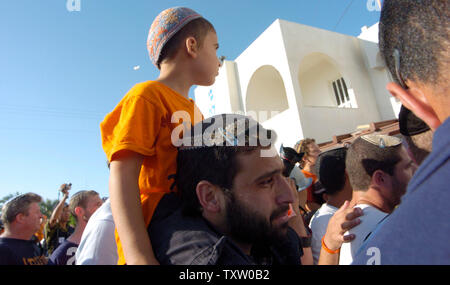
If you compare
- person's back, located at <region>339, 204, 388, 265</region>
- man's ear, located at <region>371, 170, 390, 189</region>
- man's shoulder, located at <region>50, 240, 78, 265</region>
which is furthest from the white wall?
person's back, located at <region>339, 204, 388, 265</region>

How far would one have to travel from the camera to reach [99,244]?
1.92m

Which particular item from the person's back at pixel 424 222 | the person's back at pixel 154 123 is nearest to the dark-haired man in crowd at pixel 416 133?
the person's back at pixel 424 222

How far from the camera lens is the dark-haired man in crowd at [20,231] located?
3.11 metres

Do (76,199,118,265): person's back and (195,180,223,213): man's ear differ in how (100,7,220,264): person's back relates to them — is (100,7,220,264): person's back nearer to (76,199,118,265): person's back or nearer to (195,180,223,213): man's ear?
(195,180,223,213): man's ear

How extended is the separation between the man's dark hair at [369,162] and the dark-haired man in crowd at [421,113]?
1458 millimetres

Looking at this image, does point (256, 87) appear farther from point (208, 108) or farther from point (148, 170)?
point (148, 170)

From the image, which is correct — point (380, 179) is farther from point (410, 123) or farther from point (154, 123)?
point (154, 123)

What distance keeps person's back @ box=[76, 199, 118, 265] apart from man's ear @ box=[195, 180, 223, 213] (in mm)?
1209

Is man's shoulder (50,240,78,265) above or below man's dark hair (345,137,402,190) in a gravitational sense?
below

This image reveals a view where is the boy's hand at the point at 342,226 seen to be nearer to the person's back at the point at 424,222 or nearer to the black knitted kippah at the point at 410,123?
the black knitted kippah at the point at 410,123

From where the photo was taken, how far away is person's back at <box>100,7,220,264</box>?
991 mm

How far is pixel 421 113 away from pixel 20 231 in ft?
14.1

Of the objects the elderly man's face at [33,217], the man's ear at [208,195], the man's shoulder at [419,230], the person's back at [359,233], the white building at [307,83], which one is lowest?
the person's back at [359,233]

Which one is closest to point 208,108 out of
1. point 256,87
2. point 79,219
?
point 256,87
